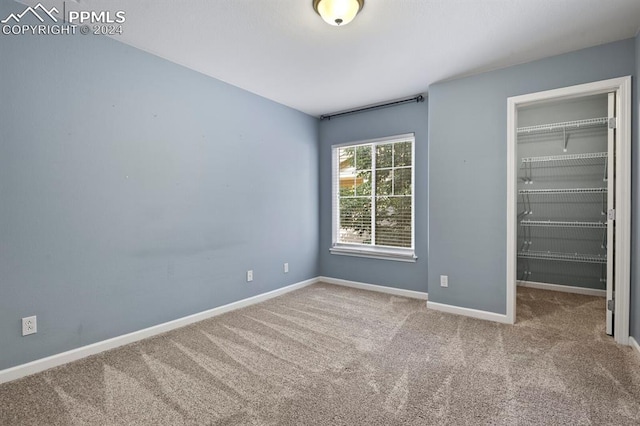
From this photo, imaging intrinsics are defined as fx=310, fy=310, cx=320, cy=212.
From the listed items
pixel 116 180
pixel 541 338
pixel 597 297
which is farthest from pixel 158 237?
pixel 597 297

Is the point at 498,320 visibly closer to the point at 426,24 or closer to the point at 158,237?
the point at 426,24

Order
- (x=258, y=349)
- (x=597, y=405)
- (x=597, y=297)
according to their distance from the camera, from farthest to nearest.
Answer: (x=597, y=297)
(x=258, y=349)
(x=597, y=405)

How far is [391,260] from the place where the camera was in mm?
4332

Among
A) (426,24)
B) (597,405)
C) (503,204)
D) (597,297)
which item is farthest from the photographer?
(597,297)

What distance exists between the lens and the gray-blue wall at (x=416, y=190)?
4.12 metres

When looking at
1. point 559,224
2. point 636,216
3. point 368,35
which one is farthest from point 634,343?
point 368,35

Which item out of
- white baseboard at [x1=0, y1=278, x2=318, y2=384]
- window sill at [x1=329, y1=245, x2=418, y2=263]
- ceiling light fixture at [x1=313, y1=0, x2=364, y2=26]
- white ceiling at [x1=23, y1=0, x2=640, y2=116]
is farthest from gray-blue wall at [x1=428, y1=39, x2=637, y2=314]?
white baseboard at [x1=0, y1=278, x2=318, y2=384]

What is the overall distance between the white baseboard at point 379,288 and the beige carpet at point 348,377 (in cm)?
83

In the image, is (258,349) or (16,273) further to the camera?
(258,349)

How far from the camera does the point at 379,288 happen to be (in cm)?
443

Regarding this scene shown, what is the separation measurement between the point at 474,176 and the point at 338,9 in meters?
2.24

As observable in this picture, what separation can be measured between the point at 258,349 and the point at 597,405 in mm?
2314

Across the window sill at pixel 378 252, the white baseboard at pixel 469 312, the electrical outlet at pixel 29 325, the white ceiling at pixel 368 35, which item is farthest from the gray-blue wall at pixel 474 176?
the electrical outlet at pixel 29 325

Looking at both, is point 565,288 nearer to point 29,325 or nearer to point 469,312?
point 469,312
